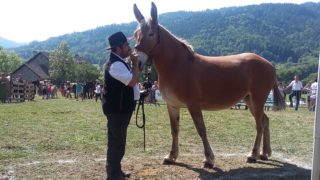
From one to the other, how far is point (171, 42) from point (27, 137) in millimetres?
5514

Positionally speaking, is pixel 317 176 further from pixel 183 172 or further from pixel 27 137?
pixel 27 137

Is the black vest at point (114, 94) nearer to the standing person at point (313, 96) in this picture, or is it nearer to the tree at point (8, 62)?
the standing person at point (313, 96)

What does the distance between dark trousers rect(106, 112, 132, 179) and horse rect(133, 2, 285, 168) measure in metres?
1.12

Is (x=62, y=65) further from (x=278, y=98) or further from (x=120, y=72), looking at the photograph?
(x=120, y=72)

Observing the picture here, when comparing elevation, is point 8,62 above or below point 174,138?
above

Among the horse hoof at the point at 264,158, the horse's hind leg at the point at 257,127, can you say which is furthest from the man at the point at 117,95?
the horse hoof at the point at 264,158

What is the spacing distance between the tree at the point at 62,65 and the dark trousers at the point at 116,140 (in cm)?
11489

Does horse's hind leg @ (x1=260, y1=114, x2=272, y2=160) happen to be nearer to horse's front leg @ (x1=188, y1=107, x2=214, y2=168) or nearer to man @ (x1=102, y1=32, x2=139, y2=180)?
horse's front leg @ (x1=188, y1=107, x2=214, y2=168)

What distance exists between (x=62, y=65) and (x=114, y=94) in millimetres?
118351

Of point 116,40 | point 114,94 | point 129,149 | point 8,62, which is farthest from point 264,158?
point 8,62

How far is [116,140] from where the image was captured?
20.5 ft

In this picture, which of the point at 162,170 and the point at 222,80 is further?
the point at 222,80

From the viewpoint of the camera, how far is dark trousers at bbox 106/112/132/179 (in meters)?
6.18

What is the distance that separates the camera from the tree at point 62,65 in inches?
4729
